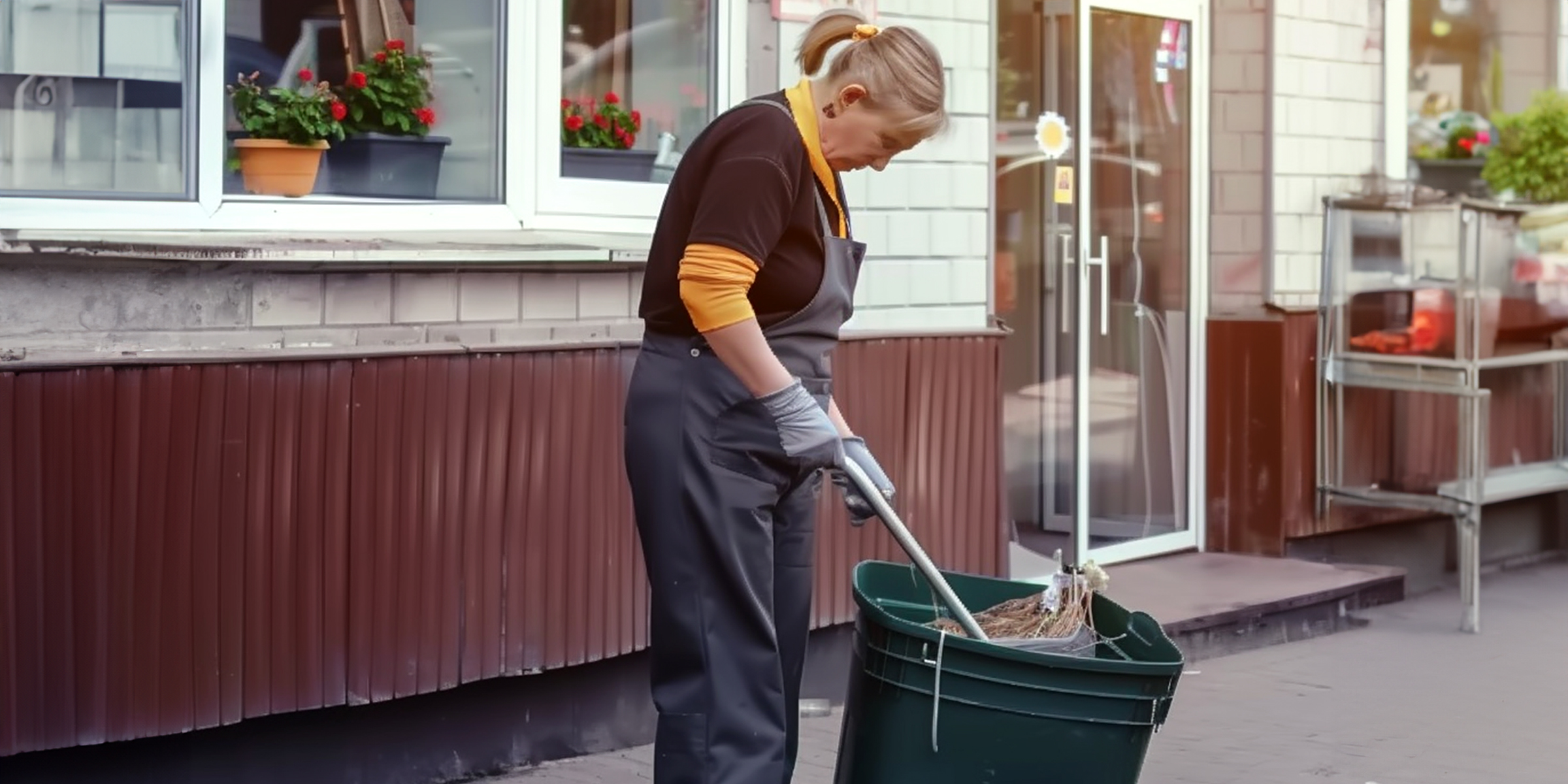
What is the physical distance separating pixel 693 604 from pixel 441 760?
1.89 metres

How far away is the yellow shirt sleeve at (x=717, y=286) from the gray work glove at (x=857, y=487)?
364mm

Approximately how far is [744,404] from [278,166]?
1.96 metres

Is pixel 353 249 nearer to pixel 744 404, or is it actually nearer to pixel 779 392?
pixel 744 404

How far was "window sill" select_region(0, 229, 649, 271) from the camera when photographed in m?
4.85

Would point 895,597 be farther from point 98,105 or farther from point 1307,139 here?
point 1307,139

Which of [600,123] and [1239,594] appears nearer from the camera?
[600,123]

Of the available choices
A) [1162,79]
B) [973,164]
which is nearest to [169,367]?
[973,164]

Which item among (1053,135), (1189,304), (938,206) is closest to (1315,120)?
(1189,304)

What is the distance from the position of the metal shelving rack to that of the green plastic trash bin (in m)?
5.29

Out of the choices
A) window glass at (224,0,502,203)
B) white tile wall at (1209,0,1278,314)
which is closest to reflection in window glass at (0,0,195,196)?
window glass at (224,0,502,203)

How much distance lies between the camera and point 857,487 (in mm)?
4020

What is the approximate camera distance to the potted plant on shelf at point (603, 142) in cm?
629

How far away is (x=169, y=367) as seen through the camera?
4922mm

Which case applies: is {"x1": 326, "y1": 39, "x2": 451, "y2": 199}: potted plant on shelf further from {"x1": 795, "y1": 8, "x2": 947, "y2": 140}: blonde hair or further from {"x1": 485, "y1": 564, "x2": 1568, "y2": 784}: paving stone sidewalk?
{"x1": 795, "y1": 8, "x2": 947, "y2": 140}: blonde hair
